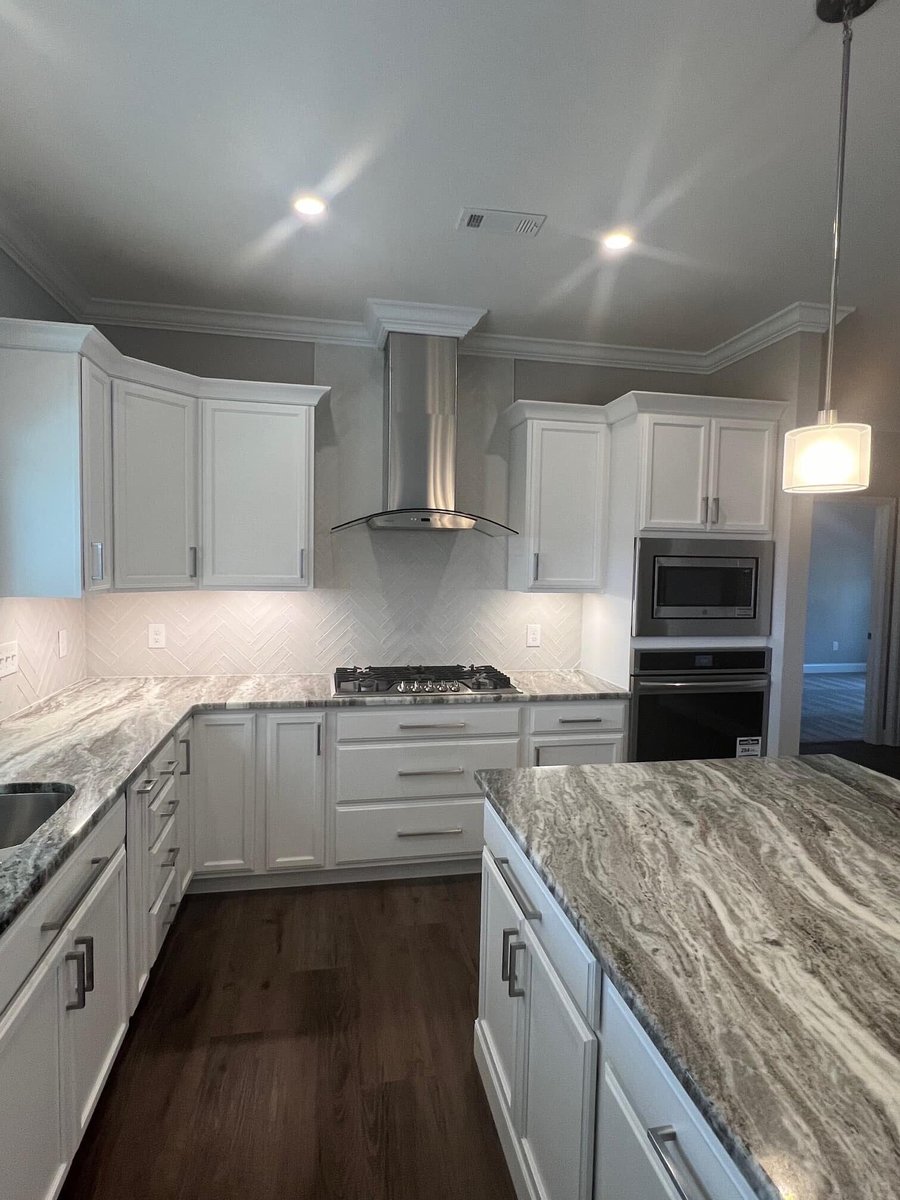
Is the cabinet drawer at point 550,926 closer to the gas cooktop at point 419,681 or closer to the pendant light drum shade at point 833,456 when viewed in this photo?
the pendant light drum shade at point 833,456

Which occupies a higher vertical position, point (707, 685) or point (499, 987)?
point (707, 685)

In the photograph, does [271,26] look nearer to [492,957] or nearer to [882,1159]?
[882,1159]

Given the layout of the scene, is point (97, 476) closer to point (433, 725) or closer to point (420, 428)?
point (420, 428)

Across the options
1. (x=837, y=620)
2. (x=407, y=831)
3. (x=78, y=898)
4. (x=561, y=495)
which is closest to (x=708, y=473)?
(x=561, y=495)

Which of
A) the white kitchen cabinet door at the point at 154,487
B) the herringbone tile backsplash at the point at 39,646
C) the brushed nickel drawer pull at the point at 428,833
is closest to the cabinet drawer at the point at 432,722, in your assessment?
the brushed nickel drawer pull at the point at 428,833

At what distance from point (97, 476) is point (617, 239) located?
6.94ft

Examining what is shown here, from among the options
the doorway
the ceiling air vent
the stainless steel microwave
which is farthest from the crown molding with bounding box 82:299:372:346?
the doorway

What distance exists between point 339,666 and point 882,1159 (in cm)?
300

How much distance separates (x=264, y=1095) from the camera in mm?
1862

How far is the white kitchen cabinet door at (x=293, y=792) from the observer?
2867 millimetres

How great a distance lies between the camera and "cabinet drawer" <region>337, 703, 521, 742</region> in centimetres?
293

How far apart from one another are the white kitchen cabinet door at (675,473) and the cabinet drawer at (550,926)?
6.08ft

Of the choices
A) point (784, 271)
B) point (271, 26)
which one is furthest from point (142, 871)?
point (784, 271)

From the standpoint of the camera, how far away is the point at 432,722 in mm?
2992
